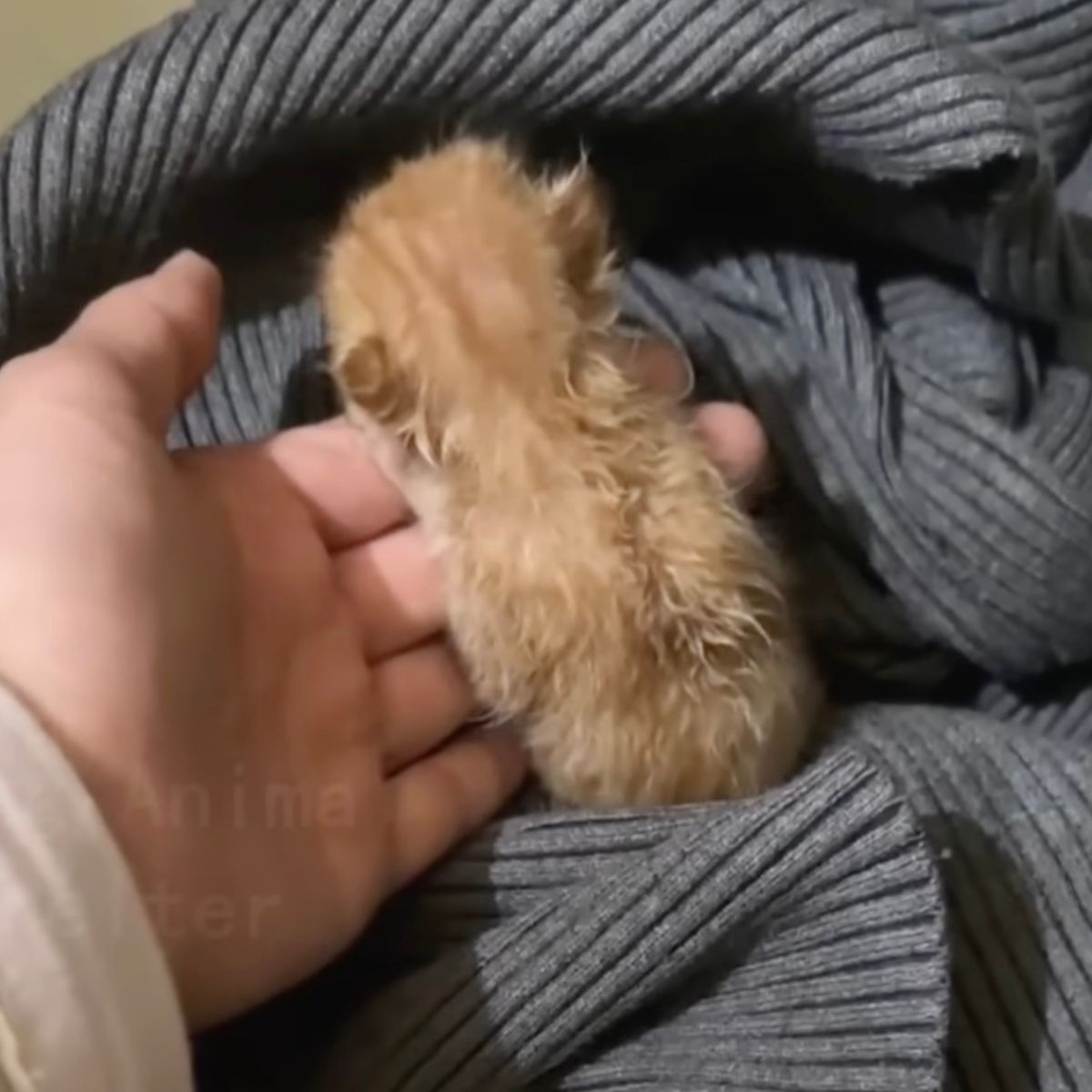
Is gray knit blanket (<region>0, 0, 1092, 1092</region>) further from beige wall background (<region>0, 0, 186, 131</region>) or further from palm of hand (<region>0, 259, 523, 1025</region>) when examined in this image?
beige wall background (<region>0, 0, 186, 131</region>)

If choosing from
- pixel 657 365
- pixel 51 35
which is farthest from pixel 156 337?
pixel 51 35

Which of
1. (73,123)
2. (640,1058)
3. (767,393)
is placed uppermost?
(73,123)

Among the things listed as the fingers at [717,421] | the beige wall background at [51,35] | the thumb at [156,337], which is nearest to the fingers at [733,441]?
the fingers at [717,421]

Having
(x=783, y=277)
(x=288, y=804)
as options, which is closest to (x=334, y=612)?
(x=288, y=804)

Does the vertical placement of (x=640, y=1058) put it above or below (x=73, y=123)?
below

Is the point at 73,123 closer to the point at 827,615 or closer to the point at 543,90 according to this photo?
the point at 543,90

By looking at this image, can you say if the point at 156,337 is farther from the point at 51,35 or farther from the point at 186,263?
the point at 51,35

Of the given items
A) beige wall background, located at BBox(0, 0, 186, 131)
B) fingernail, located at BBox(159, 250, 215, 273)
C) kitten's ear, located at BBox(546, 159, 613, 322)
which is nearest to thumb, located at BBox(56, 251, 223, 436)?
fingernail, located at BBox(159, 250, 215, 273)
